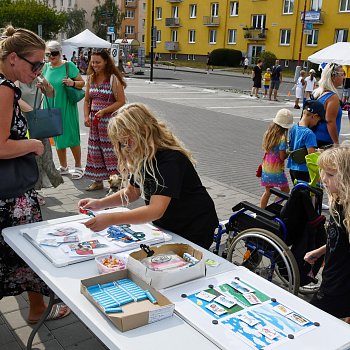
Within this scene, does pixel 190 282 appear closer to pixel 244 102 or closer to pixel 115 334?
pixel 115 334

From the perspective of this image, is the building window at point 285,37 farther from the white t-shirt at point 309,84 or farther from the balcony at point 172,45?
the white t-shirt at point 309,84

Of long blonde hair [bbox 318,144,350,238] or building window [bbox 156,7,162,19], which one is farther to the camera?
building window [bbox 156,7,162,19]

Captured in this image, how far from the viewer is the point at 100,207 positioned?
9.32 ft

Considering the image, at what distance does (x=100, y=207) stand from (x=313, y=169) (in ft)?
7.37

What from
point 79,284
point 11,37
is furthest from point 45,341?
point 11,37

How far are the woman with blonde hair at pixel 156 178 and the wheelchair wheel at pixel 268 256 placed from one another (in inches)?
19.5

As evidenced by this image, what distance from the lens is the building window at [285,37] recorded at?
138ft

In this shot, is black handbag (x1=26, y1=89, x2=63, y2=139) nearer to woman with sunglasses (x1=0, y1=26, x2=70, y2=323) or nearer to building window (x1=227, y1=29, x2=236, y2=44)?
woman with sunglasses (x1=0, y1=26, x2=70, y2=323)

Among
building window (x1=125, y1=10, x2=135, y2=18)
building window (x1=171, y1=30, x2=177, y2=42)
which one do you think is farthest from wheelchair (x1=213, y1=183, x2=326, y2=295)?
building window (x1=125, y1=10, x2=135, y2=18)

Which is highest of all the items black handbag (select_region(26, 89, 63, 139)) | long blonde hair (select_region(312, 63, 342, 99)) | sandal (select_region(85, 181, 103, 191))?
long blonde hair (select_region(312, 63, 342, 99))

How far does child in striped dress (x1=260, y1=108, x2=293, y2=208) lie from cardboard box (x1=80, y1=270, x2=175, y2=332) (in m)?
3.16

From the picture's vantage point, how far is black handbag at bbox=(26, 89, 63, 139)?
4016 millimetres

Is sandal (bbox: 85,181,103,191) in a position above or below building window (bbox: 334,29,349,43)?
below

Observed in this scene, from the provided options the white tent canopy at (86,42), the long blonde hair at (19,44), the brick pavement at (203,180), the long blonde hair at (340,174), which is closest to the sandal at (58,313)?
the brick pavement at (203,180)
